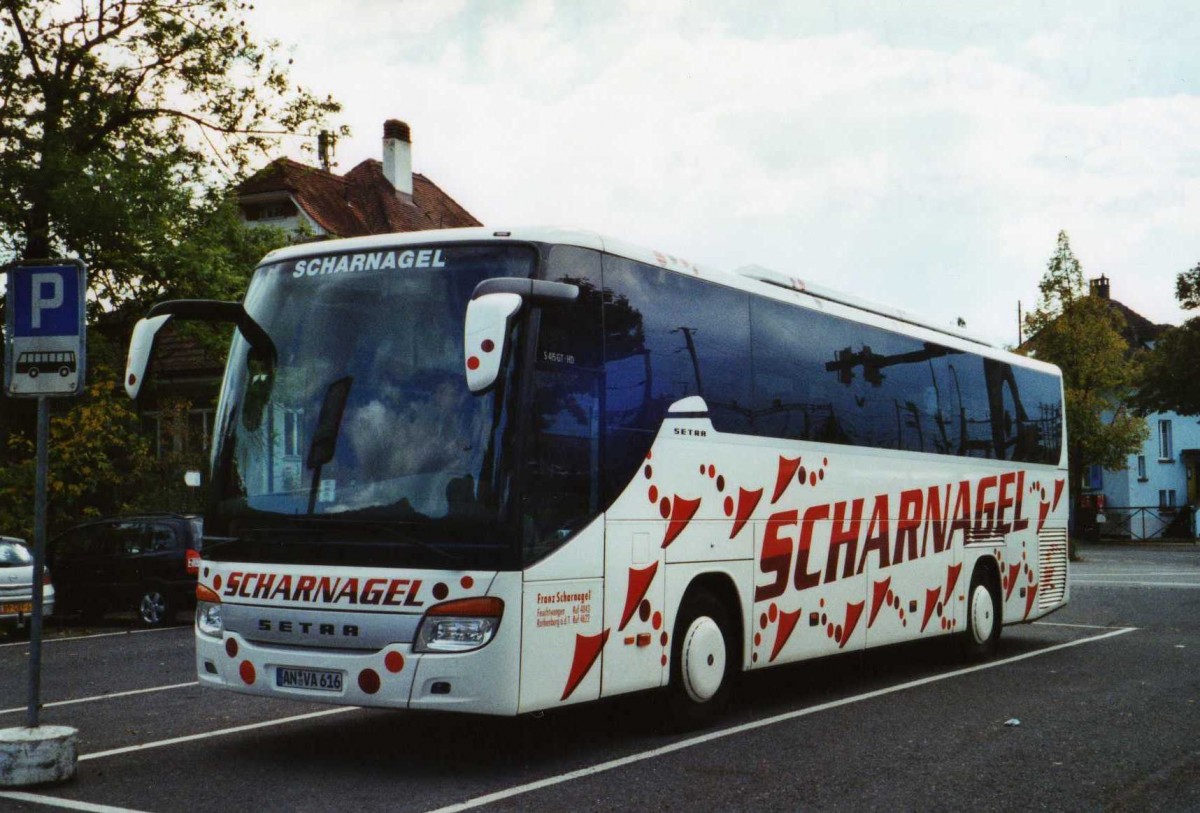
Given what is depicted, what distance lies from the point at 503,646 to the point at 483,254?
2.37 m

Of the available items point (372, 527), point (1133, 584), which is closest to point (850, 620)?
point (372, 527)

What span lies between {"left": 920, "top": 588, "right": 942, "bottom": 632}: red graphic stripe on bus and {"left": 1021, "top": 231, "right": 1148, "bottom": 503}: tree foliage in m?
42.2

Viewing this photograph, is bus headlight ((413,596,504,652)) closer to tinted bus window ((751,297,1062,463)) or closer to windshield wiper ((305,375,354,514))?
windshield wiper ((305,375,354,514))

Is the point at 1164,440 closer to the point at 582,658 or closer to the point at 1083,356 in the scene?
the point at 1083,356

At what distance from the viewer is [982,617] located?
47.9 ft

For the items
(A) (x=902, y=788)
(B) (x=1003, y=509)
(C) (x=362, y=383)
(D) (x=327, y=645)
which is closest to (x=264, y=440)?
(C) (x=362, y=383)

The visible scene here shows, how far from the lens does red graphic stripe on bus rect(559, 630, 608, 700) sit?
8.20m

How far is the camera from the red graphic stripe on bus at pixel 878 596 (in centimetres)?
1226

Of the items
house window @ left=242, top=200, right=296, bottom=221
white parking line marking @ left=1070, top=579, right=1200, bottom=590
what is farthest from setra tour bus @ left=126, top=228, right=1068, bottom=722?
house window @ left=242, top=200, right=296, bottom=221

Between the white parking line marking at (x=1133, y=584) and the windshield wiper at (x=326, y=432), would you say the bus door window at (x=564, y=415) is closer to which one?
the windshield wiper at (x=326, y=432)

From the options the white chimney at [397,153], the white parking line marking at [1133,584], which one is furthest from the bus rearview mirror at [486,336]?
the white chimney at [397,153]

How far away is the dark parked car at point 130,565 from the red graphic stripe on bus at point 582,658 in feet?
43.4

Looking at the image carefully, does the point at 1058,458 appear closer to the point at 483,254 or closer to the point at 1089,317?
the point at 483,254

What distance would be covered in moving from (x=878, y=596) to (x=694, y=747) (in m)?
4.01
